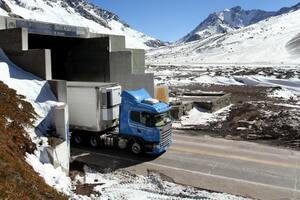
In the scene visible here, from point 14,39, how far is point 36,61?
2.05 meters

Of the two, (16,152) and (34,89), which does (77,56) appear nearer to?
(34,89)

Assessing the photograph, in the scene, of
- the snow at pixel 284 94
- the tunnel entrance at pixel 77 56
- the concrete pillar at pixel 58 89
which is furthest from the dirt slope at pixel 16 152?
the snow at pixel 284 94

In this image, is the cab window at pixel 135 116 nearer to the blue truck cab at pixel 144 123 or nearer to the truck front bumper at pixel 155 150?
the blue truck cab at pixel 144 123

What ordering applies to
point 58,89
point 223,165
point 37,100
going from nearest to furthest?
point 37,100 → point 223,165 → point 58,89

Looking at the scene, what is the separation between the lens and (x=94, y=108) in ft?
73.0

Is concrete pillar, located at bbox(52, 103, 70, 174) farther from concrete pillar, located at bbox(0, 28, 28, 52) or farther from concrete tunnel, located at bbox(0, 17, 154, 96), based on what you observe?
concrete tunnel, located at bbox(0, 17, 154, 96)

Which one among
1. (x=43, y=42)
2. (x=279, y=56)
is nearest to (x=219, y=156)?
(x=43, y=42)

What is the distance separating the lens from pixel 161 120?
70.0 ft

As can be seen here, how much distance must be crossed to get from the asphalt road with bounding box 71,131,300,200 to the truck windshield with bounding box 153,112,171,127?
75.4 inches

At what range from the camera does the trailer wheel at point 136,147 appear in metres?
21.7

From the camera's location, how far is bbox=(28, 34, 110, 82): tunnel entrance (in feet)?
98.8

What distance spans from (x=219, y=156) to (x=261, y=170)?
3.01 meters

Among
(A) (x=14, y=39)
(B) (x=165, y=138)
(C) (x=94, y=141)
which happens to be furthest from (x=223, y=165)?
(A) (x=14, y=39)

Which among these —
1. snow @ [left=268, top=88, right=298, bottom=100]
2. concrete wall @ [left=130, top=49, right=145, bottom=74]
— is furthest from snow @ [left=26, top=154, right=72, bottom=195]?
snow @ [left=268, top=88, right=298, bottom=100]
